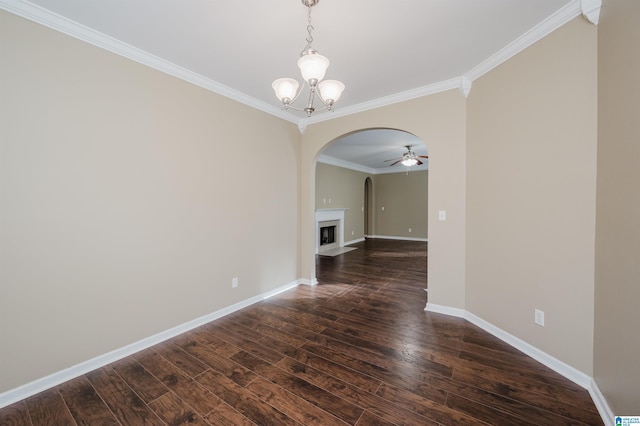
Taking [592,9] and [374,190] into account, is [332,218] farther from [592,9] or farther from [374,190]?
[592,9]

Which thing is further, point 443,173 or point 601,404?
point 443,173

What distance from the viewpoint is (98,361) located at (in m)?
2.02

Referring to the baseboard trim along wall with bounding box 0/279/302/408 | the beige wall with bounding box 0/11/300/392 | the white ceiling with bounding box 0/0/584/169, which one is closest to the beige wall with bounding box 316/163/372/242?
the beige wall with bounding box 0/11/300/392

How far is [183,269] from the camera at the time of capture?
8.52 ft

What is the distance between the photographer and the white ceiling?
173 cm

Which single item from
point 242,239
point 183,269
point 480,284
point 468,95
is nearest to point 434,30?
point 468,95

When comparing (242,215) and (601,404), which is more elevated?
(242,215)

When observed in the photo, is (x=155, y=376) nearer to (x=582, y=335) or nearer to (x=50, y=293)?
(x=50, y=293)

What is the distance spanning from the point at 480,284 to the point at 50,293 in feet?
12.5

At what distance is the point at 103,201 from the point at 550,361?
12.7 ft

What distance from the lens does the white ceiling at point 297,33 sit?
1.73 metres

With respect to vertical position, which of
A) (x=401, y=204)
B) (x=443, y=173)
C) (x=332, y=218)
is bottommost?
(x=332, y=218)

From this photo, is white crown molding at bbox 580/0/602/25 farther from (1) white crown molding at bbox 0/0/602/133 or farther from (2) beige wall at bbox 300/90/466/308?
(2) beige wall at bbox 300/90/466/308
